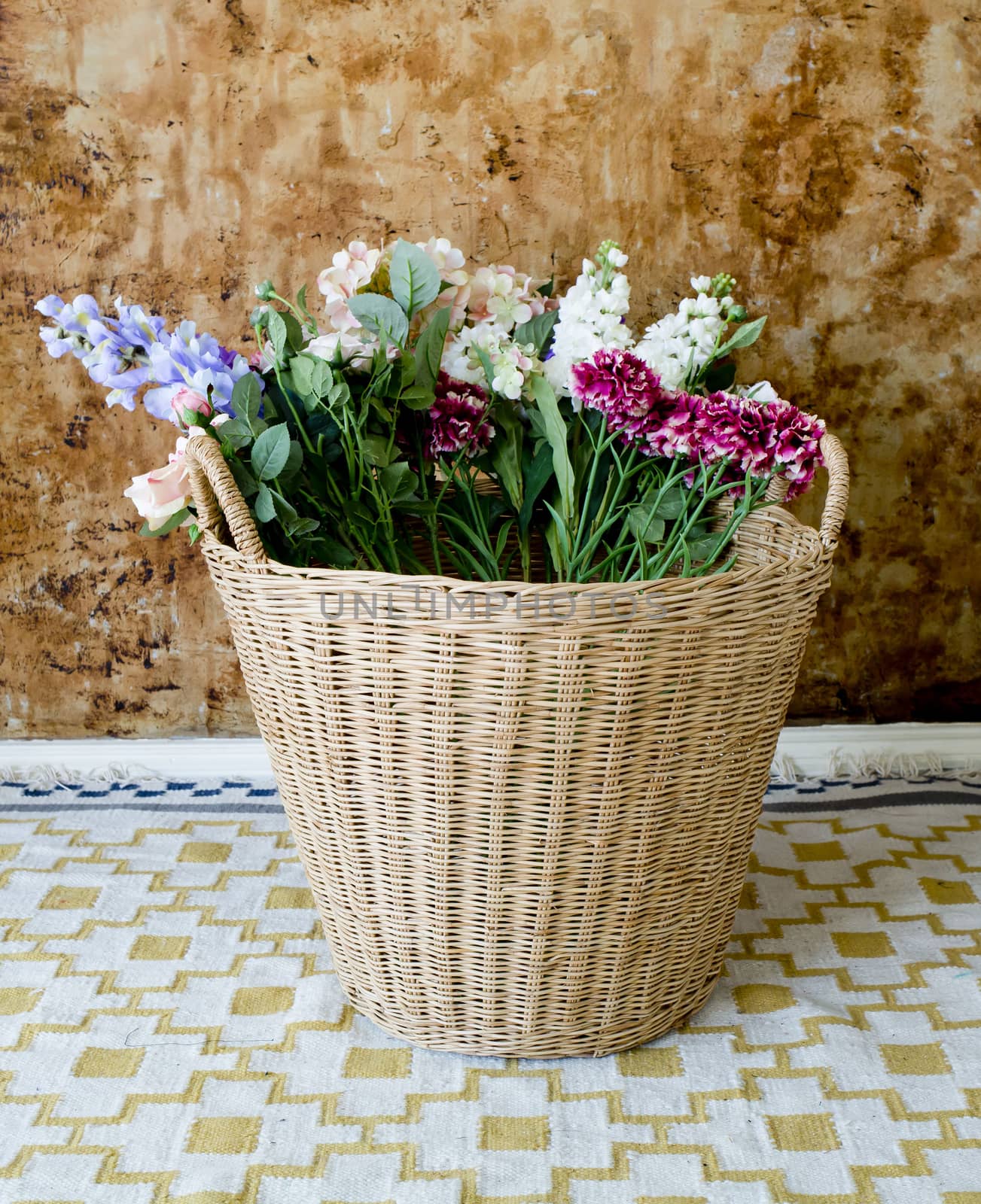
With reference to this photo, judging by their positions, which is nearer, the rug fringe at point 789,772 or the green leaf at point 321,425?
the green leaf at point 321,425

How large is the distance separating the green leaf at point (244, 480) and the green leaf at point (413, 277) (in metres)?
0.20

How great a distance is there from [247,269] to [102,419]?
275 mm

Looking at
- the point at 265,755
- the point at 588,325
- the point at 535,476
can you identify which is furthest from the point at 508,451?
the point at 265,755

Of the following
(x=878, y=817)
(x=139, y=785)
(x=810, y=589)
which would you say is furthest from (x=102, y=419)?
(x=878, y=817)

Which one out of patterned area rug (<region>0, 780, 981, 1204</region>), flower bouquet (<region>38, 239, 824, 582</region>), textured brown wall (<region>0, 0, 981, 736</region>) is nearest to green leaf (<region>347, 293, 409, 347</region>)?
flower bouquet (<region>38, 239, 824, 582</region>)

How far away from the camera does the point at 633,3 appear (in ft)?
4.23

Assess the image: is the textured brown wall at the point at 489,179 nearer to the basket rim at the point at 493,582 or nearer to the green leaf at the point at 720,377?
the green leaf at the point at 720,377

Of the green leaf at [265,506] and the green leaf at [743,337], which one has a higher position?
the green leaf at [743,337]

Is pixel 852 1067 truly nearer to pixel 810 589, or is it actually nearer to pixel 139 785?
pixel 810 589

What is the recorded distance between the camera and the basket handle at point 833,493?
89 centimetres

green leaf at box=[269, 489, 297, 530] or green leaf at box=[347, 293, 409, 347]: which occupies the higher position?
green leaf at box=[347, 293, 409, 347]

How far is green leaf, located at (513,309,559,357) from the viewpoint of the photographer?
99cm

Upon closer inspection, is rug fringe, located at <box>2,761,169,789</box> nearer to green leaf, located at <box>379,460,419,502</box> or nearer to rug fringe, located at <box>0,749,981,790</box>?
rug fringe, located at <box>0,749,981,790</box>

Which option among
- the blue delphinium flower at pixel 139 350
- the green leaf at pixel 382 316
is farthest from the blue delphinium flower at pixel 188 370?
the green leaf at pixel 382 316
